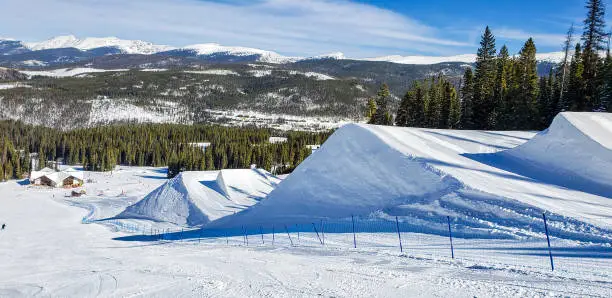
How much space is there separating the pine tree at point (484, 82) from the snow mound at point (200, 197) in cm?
2834

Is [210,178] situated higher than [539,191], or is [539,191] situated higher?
[539,191]

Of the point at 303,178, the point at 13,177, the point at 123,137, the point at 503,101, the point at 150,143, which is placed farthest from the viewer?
the point at 123,137

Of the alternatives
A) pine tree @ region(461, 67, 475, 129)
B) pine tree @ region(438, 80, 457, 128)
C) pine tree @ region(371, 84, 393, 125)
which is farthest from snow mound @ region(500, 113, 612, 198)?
pine tree @ region(371, 84, 393, 125)

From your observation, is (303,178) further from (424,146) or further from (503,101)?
(503,101)

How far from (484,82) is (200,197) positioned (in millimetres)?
35997

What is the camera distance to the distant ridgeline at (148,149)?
3917 inches

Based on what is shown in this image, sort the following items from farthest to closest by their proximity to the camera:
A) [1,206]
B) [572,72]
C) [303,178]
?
1. [1,206]
2. [572,72]
3. [303,178]

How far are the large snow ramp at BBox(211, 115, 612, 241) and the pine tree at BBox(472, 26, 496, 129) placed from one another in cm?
2081

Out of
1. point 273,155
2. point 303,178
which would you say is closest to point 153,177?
point 273,155

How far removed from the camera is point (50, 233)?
38031 millimetres

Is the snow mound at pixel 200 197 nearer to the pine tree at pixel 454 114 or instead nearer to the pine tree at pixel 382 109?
the pine tree at pixel 382 109

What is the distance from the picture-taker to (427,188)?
21.3 m

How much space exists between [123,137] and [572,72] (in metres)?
130

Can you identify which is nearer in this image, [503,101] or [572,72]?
[572,72]
